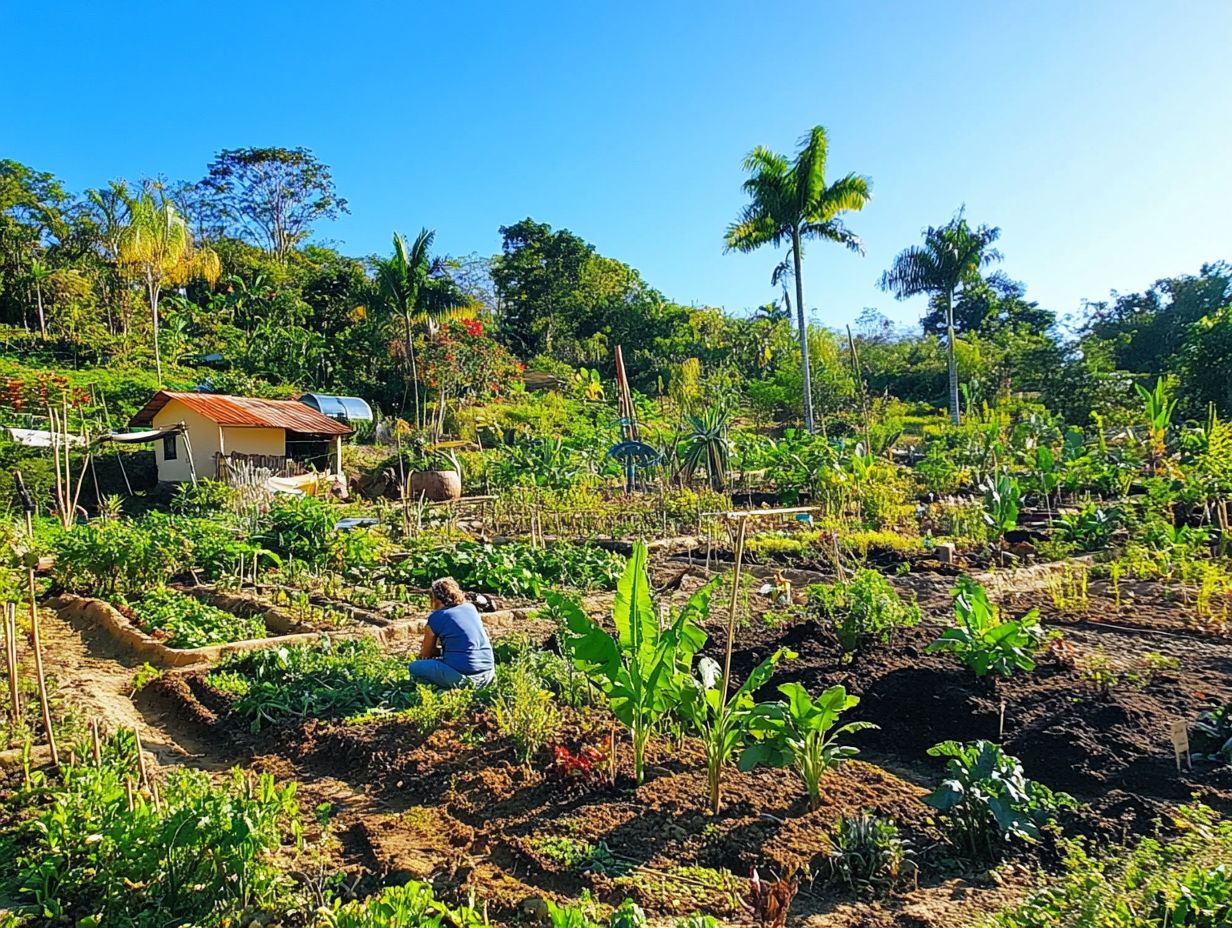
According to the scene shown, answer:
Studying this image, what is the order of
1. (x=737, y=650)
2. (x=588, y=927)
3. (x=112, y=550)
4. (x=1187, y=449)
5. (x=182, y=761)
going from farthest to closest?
(x=1187, y=449), (x=112, y=550), (x=737, y=650), (x=182, y=761), (x=588, y=927)

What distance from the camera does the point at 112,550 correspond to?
7.91 meters

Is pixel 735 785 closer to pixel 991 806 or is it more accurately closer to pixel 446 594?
pixel 991 806

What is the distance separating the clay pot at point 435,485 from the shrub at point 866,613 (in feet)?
40.7

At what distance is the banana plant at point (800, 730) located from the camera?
3.38 metres

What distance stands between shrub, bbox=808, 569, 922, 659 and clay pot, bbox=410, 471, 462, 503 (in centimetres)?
1241

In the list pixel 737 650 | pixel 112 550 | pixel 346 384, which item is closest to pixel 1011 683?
pixel 737 650

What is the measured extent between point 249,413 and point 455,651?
51.7 feet

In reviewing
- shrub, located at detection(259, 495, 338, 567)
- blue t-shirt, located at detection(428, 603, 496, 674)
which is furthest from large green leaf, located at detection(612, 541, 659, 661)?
shrub, located at detection(259, 495, 338, 567)

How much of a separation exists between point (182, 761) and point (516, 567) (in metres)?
4.44

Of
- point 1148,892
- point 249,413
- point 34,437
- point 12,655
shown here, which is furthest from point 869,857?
A: point 34,437

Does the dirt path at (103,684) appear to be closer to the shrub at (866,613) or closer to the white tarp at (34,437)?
the shrub at (866,613)

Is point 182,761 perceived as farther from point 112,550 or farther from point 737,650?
point 112,550

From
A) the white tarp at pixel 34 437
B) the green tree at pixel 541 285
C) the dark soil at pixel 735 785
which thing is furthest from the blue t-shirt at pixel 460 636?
the green tree at pixel 541 285

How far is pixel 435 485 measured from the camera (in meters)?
17.1
